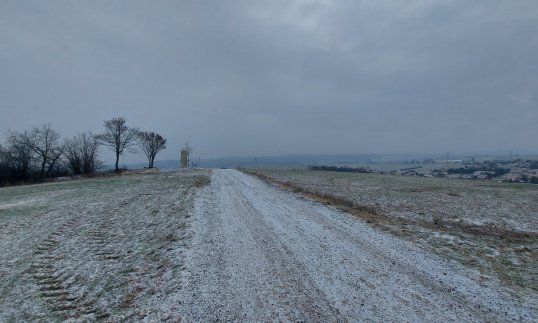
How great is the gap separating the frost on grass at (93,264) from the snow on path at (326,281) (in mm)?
815

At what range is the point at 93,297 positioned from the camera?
7.07 metres

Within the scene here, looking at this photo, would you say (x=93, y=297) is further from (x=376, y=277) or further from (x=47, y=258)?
(x=376, y=277)

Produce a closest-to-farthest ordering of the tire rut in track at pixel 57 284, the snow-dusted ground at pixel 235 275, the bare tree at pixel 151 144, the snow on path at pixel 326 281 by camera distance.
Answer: the snow on path at pixel 326 281 → the snow-dusted ground at pixel 235 275 → the tire rut in track at pixel 57 284 → the bare tree at pixel 151 144

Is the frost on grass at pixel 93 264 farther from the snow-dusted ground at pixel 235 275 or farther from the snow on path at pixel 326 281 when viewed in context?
the snow on path at pixel 326 281

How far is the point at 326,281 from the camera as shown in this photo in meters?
7.25

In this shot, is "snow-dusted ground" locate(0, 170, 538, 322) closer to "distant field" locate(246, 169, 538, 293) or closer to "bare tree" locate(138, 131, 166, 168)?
"distant field" locate(246, 169, 538, 293)

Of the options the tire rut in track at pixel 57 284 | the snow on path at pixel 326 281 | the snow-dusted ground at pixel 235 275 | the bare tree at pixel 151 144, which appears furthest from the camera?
the bare tree at pixel 151 144

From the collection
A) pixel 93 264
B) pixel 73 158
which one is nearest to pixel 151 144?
pixel 73 158

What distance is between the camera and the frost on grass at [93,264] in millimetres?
6602

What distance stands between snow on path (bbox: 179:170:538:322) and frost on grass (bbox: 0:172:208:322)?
32.1 inches

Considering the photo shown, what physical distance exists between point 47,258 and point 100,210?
308 inches

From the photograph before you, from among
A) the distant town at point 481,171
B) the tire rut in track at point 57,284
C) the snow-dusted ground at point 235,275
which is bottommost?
the distant town at point 481,171

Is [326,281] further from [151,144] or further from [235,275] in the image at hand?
[151,144]

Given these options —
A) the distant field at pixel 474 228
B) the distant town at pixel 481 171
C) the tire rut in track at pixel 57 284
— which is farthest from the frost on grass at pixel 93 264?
the distant town at pixel 481 171
